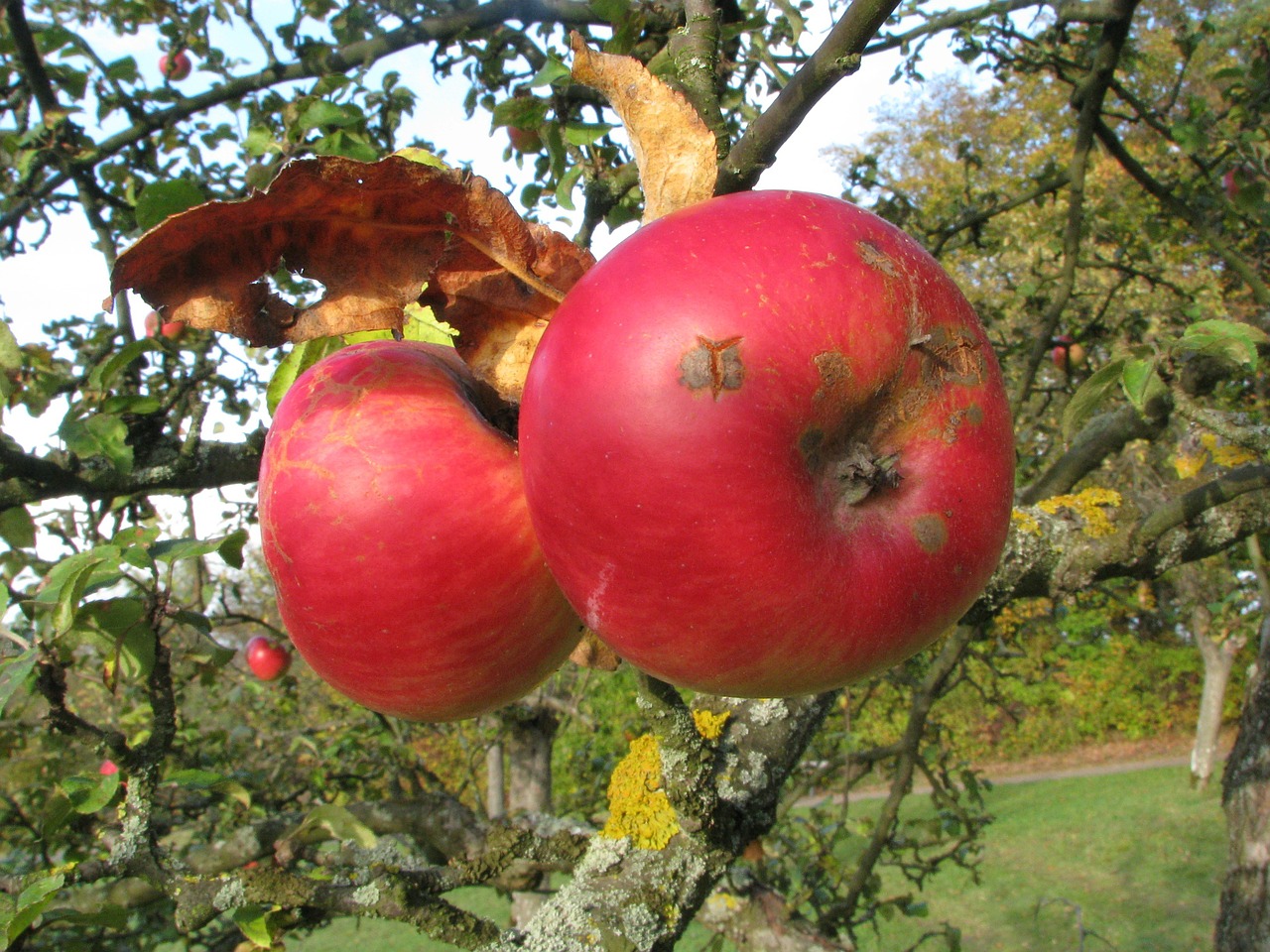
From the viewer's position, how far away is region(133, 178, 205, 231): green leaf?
1.01m

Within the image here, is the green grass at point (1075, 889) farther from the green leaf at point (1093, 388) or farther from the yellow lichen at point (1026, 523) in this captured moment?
the green leaf at point (1093, 388)

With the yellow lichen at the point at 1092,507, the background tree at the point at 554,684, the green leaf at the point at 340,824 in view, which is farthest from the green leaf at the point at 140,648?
the yellow lichen at the point at 1092,507

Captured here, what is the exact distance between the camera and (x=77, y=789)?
55.9 inches

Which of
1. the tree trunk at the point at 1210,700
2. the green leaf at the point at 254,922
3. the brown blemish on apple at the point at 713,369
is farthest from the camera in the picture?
the tree trunk at the point at 1210,700

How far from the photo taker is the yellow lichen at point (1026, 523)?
1.79 meters

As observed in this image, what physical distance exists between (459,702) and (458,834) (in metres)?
1.44

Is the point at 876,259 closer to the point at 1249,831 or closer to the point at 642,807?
the point at 642,807

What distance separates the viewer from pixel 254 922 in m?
1.31

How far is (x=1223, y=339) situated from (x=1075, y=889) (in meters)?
6.70

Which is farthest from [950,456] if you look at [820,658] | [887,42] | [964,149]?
[964,149]

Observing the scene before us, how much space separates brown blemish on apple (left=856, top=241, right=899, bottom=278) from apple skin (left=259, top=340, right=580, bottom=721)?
360 millimetres

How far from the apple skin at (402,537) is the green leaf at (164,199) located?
322mm

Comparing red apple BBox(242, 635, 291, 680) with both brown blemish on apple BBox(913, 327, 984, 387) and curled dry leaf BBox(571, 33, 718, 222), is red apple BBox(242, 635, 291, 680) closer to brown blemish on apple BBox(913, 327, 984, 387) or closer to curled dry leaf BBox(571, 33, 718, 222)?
curled dry leaf BBox(571, 33, 718, 222)

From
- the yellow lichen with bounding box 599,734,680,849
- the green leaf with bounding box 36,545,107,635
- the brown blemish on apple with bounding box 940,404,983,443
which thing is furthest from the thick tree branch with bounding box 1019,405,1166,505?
the green leaf with bounding box 36,545,107,635
